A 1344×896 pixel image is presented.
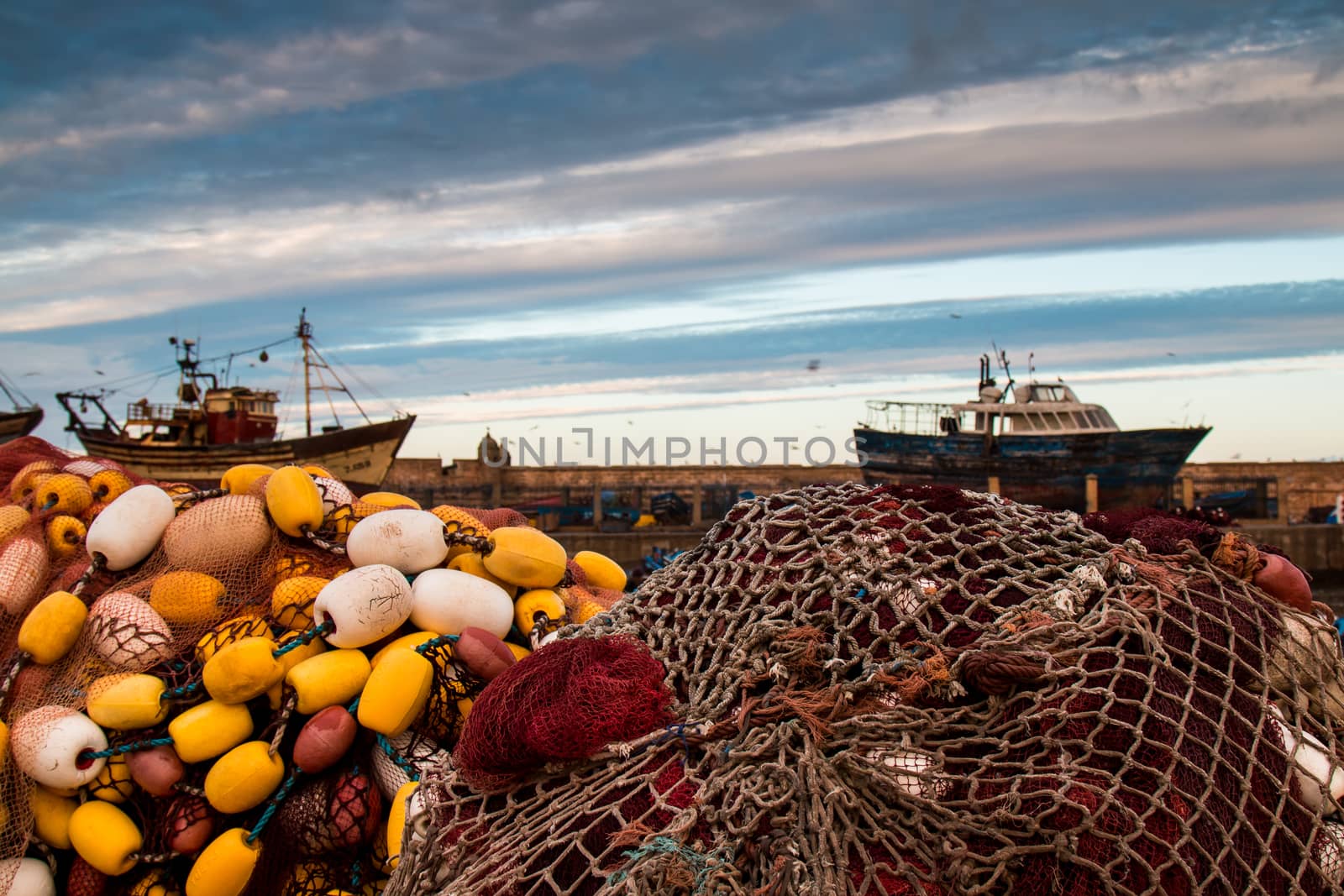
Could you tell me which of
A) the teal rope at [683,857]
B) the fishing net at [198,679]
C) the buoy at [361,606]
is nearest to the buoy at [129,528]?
the fishing net at [198,679]

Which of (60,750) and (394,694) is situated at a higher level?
(394,694)

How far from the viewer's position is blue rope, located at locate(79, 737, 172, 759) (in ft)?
9.98

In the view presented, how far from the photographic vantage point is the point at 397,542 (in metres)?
3.45

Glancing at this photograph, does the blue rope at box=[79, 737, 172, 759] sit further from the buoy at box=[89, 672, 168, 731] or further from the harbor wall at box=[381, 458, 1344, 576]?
the harbor wall at box=[381, 458, 1344, 576]

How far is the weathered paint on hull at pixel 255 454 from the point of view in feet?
70.5

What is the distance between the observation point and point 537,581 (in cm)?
367

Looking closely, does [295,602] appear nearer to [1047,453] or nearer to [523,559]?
[523,559]

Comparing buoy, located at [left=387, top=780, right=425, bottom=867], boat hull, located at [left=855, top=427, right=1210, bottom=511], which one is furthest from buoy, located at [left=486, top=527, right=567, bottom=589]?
boat hull, located at [left=855, top=427, right=1210, bottom=511]

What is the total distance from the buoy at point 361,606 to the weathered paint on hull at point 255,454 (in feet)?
58.9

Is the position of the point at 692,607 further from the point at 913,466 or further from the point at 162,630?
the point at 913,466

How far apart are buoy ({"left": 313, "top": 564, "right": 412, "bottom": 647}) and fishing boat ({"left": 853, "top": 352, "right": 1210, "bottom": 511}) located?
18.1 metres

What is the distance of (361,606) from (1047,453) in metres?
19.3

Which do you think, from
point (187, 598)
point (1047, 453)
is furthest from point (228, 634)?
Answer: point (1047, 453)

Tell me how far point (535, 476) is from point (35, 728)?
76.7 ft
